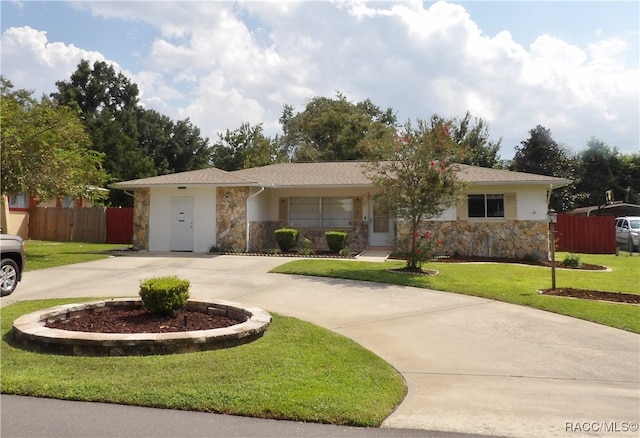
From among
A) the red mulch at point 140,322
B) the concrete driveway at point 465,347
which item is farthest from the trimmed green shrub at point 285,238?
the red mulch at point 140,322

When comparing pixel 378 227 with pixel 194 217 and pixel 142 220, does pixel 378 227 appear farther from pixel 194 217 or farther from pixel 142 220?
pixel 142 220

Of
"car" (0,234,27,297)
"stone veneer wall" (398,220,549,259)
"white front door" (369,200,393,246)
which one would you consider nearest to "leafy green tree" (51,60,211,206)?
"white front door" (369,200,393,246)

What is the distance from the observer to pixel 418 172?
1191cm

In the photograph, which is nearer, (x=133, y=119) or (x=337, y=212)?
(x=337, y=212)

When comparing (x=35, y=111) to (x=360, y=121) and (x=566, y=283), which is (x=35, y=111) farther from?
(x=360, y=121)

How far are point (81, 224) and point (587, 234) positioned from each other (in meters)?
23.7

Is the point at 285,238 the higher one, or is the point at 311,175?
the point at 311,175

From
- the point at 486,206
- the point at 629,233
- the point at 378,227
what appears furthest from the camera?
the point at 629,233

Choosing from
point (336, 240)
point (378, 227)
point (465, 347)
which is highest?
point (378, 227)

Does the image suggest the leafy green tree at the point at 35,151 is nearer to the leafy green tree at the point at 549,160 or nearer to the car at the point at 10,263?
the car at the point at 10,263

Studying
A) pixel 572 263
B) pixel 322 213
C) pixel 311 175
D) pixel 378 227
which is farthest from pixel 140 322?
pixel 311 175

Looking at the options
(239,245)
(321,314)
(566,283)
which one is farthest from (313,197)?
(321,314)

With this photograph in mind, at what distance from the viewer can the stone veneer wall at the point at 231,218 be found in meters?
16.8

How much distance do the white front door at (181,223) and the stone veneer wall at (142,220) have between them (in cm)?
99
